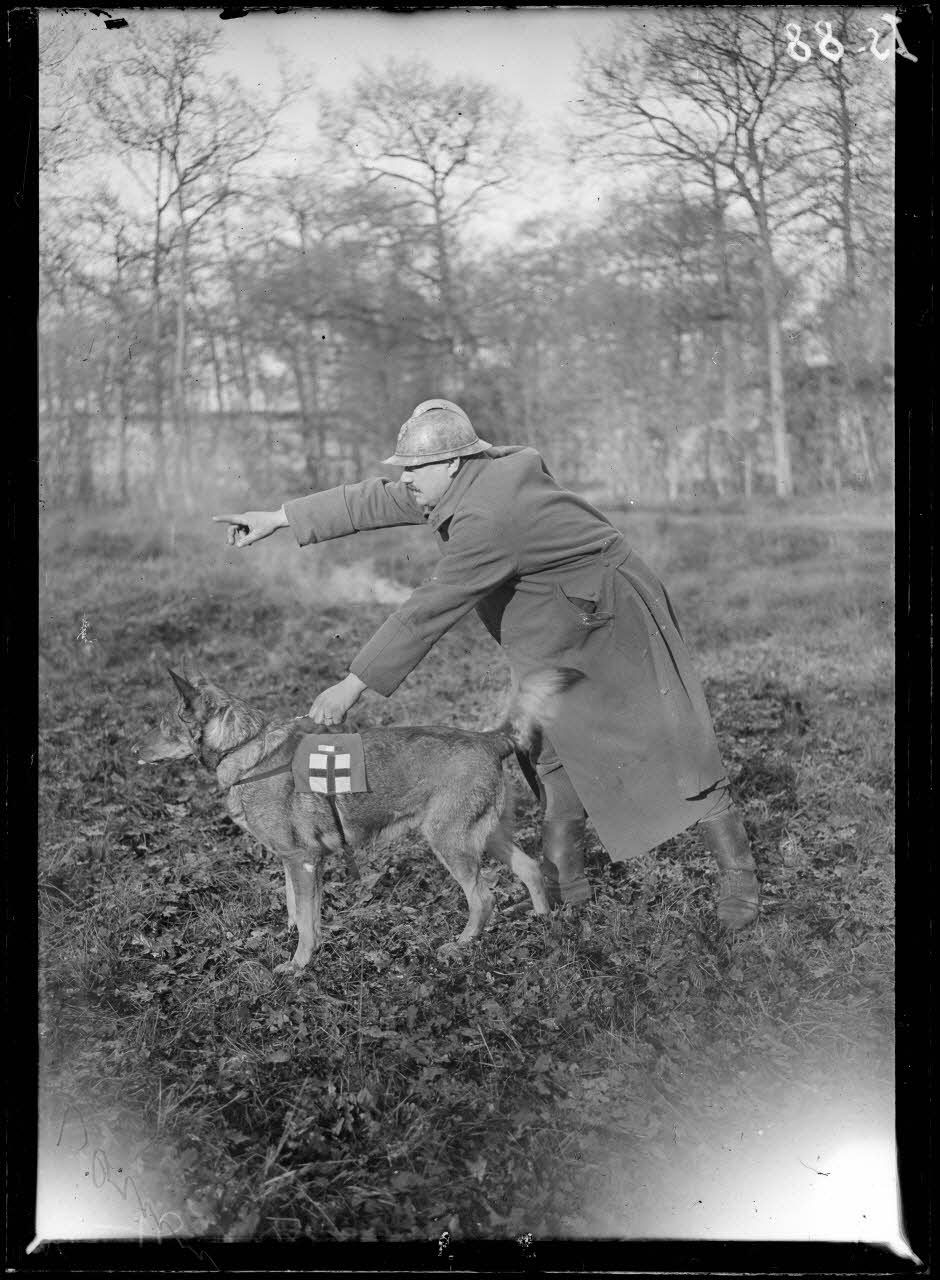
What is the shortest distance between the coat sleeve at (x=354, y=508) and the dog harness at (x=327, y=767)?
0.99 metres

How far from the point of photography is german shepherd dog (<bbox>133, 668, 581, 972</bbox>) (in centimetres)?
433

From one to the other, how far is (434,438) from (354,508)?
678mm

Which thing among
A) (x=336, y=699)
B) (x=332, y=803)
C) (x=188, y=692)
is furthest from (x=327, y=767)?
(x=188, y=692)

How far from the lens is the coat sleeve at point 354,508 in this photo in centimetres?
439

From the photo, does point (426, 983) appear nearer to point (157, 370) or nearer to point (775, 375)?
point (157, 370)

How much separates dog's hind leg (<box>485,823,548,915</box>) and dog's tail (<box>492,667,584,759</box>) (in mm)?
390

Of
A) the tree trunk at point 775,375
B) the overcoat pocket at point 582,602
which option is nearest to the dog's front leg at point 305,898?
the overcoat pocket at point 582,602

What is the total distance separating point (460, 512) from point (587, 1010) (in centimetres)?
214

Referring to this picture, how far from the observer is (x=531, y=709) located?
4438 mm

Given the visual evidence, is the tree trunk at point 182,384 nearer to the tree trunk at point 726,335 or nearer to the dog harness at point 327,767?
the dog harness at point 327,767

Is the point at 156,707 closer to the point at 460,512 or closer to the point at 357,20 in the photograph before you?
the point at 460,512

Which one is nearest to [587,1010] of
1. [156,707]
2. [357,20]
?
[156,707]

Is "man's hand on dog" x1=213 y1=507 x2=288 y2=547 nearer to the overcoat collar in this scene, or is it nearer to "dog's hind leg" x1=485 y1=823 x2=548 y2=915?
the overcoat collar
